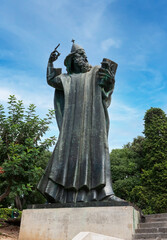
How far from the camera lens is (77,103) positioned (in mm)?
7004

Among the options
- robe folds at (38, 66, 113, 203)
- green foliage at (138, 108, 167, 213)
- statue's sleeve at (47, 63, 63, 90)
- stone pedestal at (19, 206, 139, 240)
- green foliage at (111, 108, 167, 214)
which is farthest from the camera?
green foliage at (111, 108, 167, 214)

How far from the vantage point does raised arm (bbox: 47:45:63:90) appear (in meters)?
7.46

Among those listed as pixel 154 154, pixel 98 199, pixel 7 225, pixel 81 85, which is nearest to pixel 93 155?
pixel 98 199

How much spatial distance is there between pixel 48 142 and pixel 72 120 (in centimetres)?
223

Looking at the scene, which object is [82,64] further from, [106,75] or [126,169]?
[126,169]

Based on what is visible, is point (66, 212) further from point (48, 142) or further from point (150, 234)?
point (48, 142)

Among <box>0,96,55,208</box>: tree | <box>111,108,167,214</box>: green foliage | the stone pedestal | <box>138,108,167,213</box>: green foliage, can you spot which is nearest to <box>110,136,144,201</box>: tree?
<box>111,108,167,214</box>: green foliage

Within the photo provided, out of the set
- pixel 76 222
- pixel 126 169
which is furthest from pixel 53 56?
pixel 126 169

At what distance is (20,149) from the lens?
753 cm

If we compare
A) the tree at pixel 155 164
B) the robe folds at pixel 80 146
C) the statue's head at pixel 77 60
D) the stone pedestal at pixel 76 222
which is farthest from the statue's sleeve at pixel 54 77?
the tree at pixel 155 164

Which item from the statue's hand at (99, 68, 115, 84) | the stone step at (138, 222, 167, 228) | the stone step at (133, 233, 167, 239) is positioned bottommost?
the stone step at (133, 233, 167, 239)

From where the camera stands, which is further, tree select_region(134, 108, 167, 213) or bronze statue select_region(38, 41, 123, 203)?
tree select_region(134, 108, 167, 213)

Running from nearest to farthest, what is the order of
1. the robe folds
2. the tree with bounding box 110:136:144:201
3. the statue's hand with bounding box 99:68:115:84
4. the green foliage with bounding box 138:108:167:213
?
the robe folds → the statue's hand with bounding box 99:68:115:84 → the green foliage with bounding box 138:108:167:213 → the tree with bounding box 110:136:144:201

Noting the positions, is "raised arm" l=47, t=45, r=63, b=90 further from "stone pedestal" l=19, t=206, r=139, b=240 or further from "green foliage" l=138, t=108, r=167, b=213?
"green foliage" l=138, t=108, r=167, b=213
